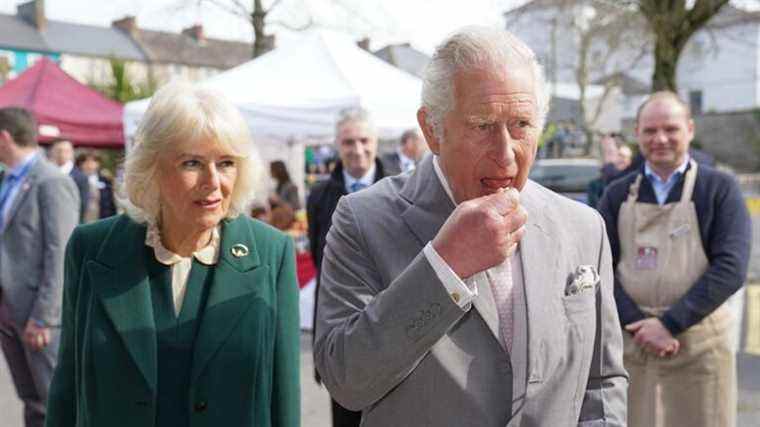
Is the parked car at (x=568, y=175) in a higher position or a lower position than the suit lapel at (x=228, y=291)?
lower

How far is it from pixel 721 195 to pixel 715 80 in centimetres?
5567

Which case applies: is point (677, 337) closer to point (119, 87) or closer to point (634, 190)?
point (634, 190)

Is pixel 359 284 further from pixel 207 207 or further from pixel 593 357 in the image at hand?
pixel 207 207

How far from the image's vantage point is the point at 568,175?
14883mm

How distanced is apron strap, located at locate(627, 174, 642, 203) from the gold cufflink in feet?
5.96

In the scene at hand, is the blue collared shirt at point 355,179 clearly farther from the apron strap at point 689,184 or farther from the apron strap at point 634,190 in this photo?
the apron strap at point 689,184

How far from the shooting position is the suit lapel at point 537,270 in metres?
1.42

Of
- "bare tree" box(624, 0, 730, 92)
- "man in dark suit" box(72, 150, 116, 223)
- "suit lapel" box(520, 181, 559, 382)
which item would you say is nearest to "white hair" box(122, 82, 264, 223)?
"suit lapel" box(520, 181, 559, 382)

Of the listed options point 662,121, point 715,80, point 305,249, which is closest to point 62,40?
point 715,80

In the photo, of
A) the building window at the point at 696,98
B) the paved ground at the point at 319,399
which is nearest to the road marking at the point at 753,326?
the paved ground at the point at 319,399

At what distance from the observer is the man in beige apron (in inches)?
118

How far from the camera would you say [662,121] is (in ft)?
10.3

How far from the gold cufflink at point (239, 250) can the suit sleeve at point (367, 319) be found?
72 cm

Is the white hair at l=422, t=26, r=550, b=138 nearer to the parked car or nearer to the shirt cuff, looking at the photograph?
the shirt cuff
